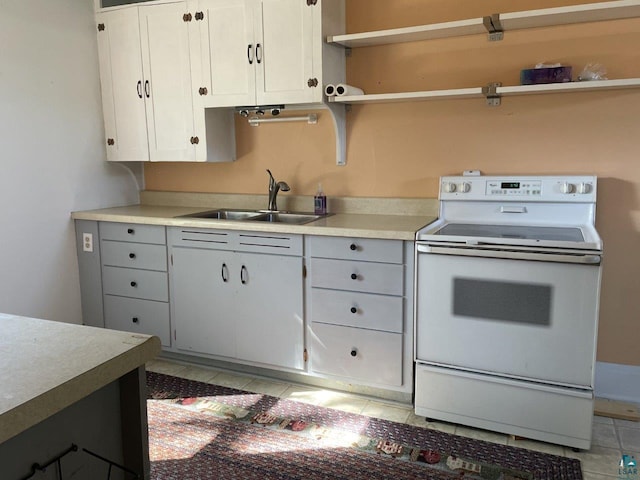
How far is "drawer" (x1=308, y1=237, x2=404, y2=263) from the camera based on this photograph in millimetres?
2539

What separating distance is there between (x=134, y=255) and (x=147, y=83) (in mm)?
1082

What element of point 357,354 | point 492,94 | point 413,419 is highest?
point 492,94

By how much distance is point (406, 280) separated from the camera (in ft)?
8.33

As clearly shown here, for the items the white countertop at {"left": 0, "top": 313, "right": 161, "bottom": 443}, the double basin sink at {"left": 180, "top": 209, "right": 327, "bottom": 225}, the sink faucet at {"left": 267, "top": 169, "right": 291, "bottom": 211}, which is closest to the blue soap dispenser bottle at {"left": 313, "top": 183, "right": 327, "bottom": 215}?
the double basin sink at {"left": 180, "top": 209, "right": 327, "bottom": 225}

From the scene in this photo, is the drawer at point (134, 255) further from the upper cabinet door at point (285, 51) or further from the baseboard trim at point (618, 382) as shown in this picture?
the baseboard trim at point (618, 382)

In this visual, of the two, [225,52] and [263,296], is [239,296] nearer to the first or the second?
[263,296]

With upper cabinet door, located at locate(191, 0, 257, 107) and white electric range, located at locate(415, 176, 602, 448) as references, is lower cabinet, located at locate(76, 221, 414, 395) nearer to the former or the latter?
white electric range, located at locate(415, 176, 602, 448)

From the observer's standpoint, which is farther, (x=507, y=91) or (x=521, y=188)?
(x=521, y=188)

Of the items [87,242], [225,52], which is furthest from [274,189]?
[87,242]

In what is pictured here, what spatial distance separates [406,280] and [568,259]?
719mm

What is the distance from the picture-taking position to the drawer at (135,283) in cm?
319

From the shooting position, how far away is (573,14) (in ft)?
7.92

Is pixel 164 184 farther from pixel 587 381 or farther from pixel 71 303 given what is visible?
pixel 587 381

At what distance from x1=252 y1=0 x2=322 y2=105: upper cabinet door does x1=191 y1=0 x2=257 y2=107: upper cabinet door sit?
66 millimetres
